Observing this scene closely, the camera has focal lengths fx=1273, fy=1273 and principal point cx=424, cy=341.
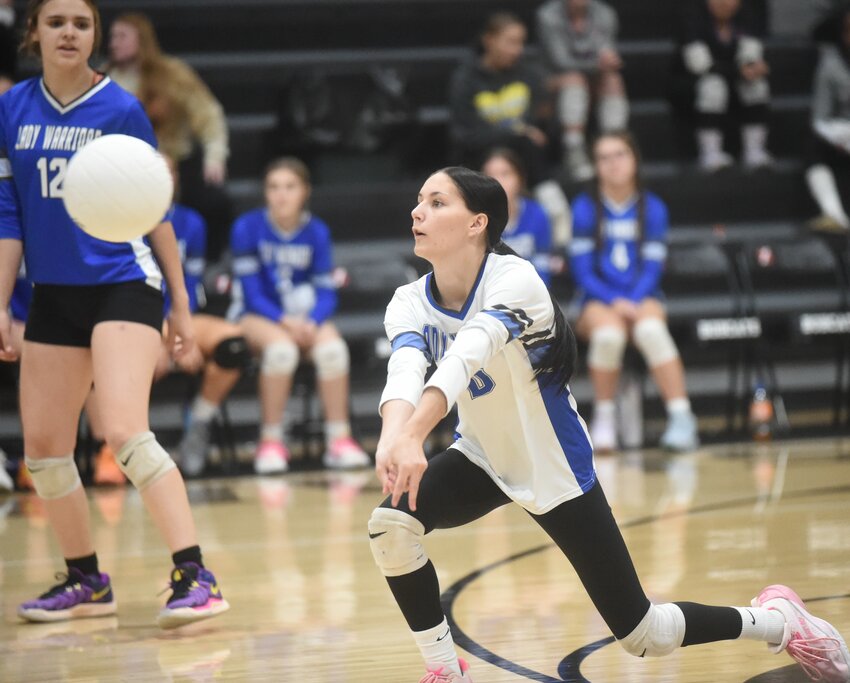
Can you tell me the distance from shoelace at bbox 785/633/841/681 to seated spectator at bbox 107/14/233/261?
5675 millimetres

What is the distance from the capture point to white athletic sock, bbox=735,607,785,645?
3.10 m

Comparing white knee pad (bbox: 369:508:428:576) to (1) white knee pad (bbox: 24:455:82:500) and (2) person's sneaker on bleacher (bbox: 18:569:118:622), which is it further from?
(2) person's sneaker on bleacher (bbox: 18:569:118:622)

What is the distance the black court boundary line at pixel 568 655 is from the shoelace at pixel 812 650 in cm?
52

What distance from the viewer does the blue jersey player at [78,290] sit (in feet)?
12.5

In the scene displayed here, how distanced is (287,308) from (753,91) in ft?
13.6

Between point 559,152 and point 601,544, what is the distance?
691cm

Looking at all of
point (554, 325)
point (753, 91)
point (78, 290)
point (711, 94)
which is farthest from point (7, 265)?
point (753, 91)

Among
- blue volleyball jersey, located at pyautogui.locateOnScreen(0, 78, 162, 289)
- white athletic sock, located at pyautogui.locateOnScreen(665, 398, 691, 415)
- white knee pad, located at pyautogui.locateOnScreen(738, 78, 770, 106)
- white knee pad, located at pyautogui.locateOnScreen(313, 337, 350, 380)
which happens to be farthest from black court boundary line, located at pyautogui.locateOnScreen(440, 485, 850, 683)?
white knee pad, located at pyautogui.locateOnScreen(738, 78, 770, 106)

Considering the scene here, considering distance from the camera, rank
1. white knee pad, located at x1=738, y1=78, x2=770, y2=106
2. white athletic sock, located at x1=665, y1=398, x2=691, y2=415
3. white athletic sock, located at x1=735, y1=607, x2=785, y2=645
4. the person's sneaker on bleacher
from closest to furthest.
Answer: white athletic sock, located at x1=735, y1=607, x2=785, y2=645 → the person's sneaker on bleacher → white athletic sock, located at x1=665, y1=398, x2=691, y2=415 → white knee pad, located at x1=738, y1=78, x2=770, y2=106

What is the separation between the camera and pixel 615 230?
794 cm

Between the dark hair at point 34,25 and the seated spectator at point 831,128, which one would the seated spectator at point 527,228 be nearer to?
the seated spectator at point 831,128

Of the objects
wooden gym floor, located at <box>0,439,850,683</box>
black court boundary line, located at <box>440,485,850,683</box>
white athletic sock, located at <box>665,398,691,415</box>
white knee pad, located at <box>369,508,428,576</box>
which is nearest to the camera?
white knee pad, located at <box>369,508,428,576</box>

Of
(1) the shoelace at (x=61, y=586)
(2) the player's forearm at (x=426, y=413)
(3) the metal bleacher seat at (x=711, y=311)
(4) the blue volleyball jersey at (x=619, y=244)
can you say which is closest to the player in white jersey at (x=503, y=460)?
(2) the player's forearm at (x=426, y=413)

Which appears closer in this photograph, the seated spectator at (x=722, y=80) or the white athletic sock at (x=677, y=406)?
the white athletic sock at (x=677, y=406)
